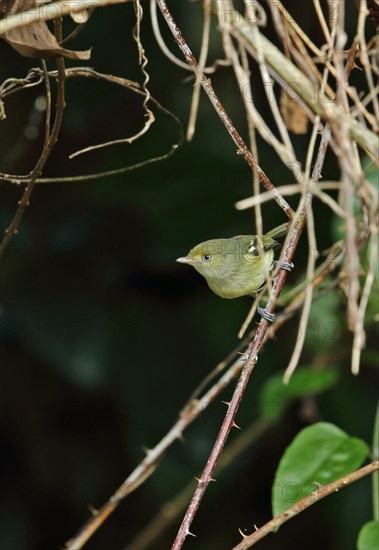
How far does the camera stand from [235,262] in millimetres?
3727

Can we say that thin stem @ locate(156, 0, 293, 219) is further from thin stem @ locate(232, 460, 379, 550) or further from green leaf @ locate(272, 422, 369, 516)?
green leaf @ locate(272, 422, 369, 516)

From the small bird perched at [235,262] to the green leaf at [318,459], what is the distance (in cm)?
92

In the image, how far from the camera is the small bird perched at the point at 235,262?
3545 mm

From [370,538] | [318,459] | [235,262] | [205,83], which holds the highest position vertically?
[205,83]

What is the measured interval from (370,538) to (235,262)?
1620 mm

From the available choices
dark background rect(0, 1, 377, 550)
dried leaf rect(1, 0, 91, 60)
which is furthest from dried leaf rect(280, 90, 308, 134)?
dark background rect(0, 1, 377, 550)

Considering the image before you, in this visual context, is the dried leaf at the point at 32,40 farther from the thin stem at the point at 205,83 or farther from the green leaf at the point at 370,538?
the green leaf at the point at 370,538

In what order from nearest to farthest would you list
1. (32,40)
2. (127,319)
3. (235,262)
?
(32,40) → (235,262) → (127,319)

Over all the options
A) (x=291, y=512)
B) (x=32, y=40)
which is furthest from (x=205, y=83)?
(x=291, y=512)

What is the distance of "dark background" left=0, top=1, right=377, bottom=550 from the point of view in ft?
14.1

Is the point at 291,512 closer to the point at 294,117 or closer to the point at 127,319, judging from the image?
the point at 294,117

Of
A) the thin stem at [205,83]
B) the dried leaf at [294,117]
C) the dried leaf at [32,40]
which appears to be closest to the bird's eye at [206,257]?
the dried leaf at [294,117]

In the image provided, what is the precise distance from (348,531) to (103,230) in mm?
2102

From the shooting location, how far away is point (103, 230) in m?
4.43
